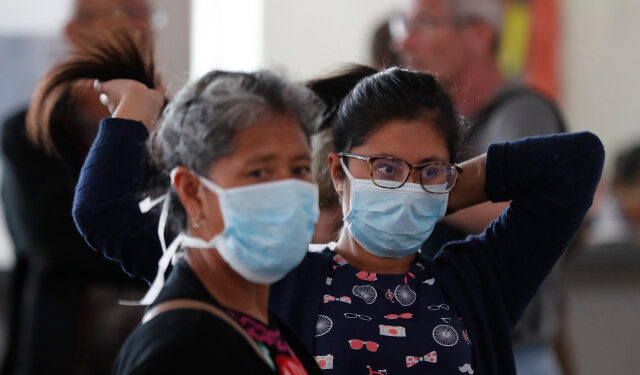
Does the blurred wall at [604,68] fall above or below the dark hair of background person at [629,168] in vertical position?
above

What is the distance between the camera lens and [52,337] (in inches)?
104

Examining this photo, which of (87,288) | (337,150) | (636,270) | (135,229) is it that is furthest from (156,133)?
(636,270)

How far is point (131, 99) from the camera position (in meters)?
1.58

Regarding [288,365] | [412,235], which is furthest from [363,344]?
[288,365]

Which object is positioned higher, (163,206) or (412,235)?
(163,206)

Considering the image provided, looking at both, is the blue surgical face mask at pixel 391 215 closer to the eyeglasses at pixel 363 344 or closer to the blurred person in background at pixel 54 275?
the eyeglasses at pixel 363 344

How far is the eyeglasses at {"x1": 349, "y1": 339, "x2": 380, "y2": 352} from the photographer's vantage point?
1.51 metres

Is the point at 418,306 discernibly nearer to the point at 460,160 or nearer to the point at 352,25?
the point at 460,160

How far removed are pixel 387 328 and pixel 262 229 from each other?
39 cm

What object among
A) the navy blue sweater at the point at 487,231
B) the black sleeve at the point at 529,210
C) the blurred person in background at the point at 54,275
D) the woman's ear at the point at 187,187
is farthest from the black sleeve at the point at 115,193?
the blurred person in background at the point at 54,275

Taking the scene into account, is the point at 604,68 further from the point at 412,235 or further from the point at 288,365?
the point at 288,365

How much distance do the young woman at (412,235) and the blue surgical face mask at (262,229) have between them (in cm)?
30

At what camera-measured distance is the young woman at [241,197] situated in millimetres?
1193

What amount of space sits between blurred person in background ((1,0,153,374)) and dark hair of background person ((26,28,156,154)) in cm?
80
